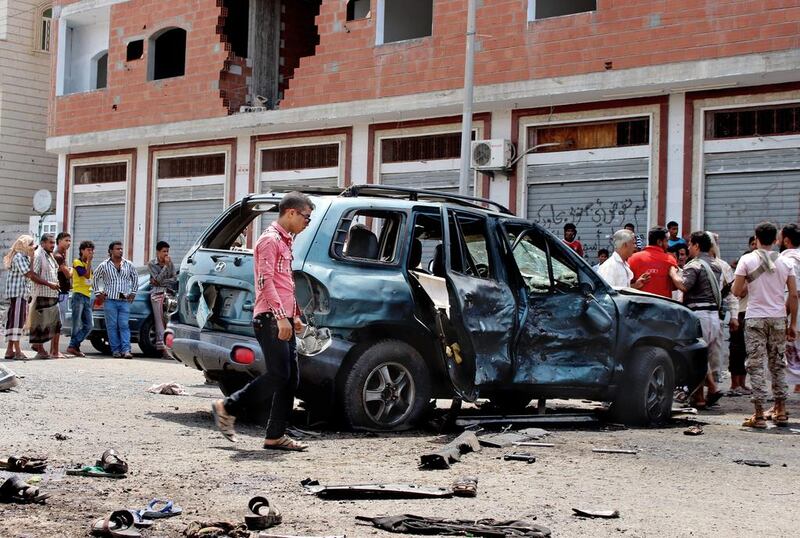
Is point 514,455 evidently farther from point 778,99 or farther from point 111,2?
point 111,2

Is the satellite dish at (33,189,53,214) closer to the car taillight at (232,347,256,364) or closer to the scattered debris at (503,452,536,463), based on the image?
the car taillight at (232,347,256,364)

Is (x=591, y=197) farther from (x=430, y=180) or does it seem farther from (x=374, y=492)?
(x=374, y=492)

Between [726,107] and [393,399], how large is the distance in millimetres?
12022

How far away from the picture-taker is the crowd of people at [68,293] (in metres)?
16.3

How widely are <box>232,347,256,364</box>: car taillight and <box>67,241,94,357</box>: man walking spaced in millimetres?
8904

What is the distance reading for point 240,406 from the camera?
8141 mm

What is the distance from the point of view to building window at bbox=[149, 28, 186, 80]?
2952 cm

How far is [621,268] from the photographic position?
12078 mm

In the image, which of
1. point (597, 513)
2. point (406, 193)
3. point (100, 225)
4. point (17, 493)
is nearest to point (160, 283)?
point (406, 193)

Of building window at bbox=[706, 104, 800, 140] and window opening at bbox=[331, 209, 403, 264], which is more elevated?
building window at bbox=[706, 104, 800, 140]

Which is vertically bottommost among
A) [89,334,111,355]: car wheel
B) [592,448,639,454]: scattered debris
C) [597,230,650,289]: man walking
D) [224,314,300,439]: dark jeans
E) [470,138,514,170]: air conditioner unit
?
[592,448,639,454]: scattered debris

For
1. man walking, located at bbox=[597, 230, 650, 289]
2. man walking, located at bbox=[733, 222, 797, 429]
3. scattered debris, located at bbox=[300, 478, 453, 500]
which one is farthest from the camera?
man walking, located at bbox=[597, 230, 650, 289]

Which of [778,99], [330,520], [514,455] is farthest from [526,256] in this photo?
[778,99]

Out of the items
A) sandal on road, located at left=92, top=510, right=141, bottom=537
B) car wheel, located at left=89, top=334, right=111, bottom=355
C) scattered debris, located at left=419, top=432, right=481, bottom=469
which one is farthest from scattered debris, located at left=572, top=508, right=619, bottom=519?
car wheel, located at left=89, top=334, right=111, bottom=355
